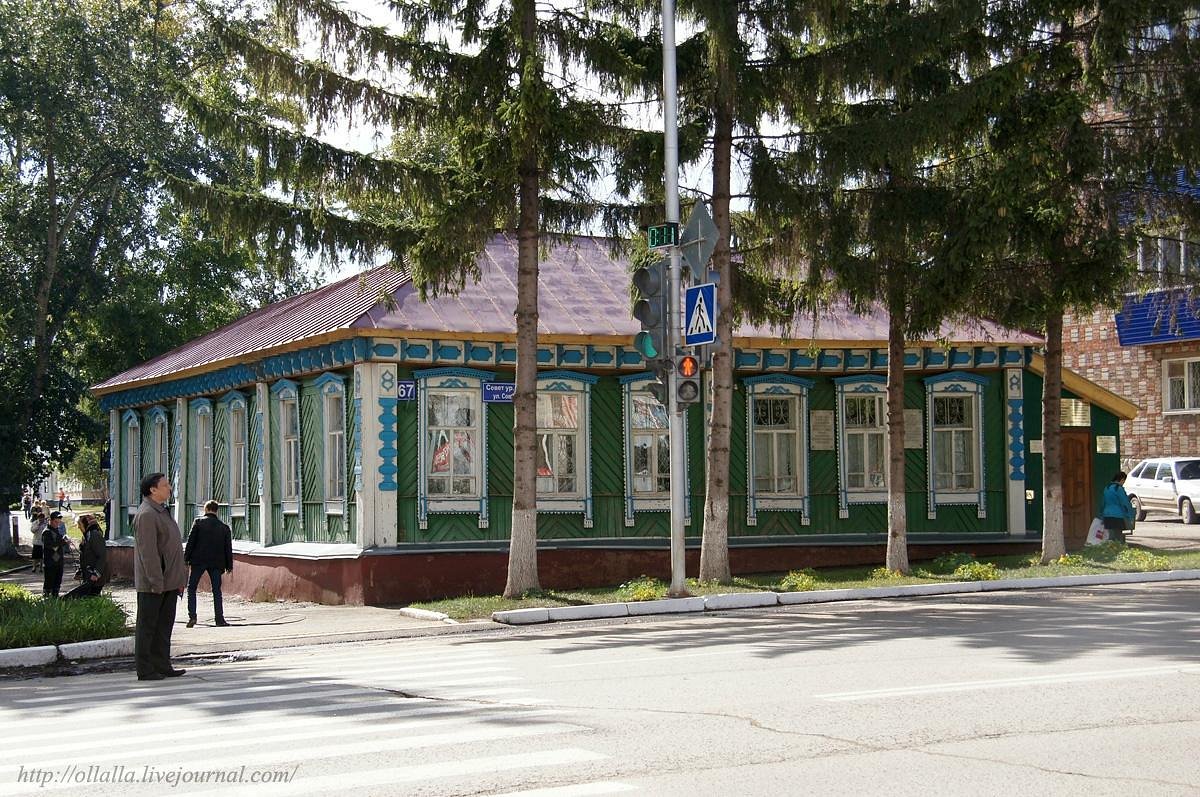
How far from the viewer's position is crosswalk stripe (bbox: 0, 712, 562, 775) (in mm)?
7945

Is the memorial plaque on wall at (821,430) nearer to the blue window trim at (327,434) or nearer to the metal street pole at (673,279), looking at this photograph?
the metal street pole at (673,279)

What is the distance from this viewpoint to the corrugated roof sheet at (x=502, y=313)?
21.6 m

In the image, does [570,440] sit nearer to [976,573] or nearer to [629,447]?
[629,447]

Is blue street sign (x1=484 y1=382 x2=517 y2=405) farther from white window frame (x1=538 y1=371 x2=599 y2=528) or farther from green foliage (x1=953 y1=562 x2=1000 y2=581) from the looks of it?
green foliage (x1=953 y1=562 x2=1000 y2=581)

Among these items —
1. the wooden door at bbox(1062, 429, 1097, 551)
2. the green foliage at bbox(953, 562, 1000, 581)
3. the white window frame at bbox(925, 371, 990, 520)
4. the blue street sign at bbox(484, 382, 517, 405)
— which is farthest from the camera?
the wooden door at bbox(1062, 429, 1097, 551)

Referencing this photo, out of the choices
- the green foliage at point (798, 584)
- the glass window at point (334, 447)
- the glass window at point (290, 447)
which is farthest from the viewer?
the glass window at point (290, 447)

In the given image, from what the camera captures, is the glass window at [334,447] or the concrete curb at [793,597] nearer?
the concrete curb at [793,597]

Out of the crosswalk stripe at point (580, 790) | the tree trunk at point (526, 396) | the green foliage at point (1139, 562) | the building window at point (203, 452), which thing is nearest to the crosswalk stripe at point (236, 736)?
the crosswalk stripe at point (580, 790)

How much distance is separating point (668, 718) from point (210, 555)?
1185 centimetres

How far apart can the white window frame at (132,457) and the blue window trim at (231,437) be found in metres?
5.60

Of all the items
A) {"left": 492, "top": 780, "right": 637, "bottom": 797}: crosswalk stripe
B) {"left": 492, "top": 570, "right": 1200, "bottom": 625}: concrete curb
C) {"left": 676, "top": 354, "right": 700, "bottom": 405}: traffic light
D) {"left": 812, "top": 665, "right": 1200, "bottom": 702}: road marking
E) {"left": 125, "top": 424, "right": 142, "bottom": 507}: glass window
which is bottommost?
{"left": 492, "top": 570, "right": 1200, "bottom": 625}: concrete curb

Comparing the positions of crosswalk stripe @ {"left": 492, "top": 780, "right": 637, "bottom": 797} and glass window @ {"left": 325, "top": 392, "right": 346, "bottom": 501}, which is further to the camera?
glass window @ {"left": 325, "top": 392, "right": 346, "bottom": 501}

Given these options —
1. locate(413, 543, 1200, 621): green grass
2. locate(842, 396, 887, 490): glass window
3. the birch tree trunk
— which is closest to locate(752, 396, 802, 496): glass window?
locate(842, 396, 887, 490): glass window

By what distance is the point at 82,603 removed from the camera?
1537 cm
